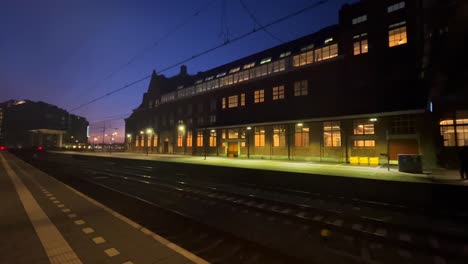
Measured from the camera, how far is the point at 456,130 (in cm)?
1762

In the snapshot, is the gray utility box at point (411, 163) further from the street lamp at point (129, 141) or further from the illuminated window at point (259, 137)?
the street lamp at point (129, 141)

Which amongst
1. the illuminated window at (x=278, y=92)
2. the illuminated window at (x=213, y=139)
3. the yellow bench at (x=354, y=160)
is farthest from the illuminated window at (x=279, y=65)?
the yellow bench at (x=354, y=160)

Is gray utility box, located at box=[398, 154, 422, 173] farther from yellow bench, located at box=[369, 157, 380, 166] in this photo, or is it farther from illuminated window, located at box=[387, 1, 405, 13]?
illuminated window, located at box=[387, 1, 405, 13]

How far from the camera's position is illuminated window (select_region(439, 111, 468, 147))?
17.3m

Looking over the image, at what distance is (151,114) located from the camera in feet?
175

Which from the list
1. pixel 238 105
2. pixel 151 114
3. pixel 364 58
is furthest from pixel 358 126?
pixel 151 114

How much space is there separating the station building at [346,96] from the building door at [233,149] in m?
0.16

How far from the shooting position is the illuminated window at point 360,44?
76.5 feet

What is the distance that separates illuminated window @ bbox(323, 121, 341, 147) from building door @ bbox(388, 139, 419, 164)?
4.56 meters

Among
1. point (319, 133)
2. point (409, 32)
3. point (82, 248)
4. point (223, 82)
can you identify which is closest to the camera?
point (82, 248)

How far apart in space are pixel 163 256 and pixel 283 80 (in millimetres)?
28304

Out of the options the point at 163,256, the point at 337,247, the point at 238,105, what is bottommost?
the point at 337,247

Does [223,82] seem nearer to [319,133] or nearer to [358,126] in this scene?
[319,133]

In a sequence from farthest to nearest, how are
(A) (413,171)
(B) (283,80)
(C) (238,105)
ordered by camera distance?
1. (C) (238,105)
2. (B) (283,80)
3. (A) (413,171)
